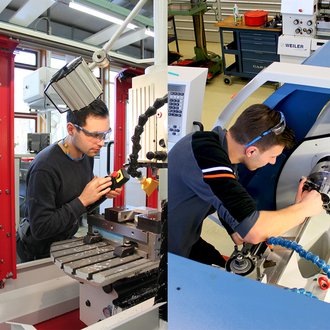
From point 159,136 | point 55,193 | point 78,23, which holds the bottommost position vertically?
point 55,193

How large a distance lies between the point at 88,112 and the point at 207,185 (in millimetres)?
901

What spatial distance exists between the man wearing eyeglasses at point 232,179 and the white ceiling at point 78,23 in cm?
64

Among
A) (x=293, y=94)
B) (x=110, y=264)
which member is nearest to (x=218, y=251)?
(x=293, y=94)

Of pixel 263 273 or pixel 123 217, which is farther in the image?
pixel 123 217

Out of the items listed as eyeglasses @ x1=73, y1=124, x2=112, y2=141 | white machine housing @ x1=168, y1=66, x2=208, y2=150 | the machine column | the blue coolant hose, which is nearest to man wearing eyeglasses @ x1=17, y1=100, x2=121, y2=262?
eyeglasses @ x1=73, y1=124, x2=112, y2=141

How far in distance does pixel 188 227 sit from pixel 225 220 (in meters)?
0.10

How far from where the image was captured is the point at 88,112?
1.31m

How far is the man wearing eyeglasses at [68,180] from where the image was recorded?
1.36m

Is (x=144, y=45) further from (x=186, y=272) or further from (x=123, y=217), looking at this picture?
(x=186, y=272)

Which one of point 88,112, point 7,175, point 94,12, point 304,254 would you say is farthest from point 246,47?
point 7,175

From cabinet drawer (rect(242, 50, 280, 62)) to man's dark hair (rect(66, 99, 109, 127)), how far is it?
32.1 inches

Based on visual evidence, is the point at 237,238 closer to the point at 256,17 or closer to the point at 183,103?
the point at 183,103

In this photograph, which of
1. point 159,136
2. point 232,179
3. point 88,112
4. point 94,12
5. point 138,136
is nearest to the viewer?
point 232,179

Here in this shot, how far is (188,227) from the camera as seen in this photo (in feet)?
2.04
